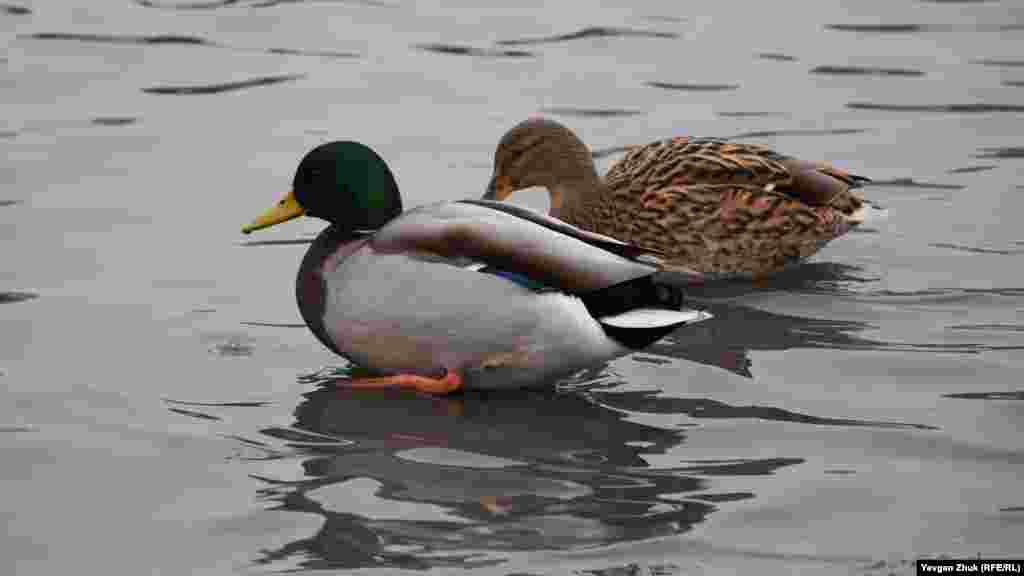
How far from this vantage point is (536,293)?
576 centimetres

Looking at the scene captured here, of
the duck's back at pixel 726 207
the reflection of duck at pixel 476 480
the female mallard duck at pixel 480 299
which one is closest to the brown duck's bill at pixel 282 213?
the female mallard duck at pixel 480 299

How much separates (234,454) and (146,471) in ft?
0.89

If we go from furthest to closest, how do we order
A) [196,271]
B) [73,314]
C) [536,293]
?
1. [196,271]
2. [73,314]
3. [536,293]

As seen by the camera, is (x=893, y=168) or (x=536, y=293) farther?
(x=893, y=168)

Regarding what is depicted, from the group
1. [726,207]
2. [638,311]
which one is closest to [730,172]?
[726,207]

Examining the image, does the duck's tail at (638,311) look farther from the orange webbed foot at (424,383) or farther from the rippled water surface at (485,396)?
the orange webbed foot at (424,383)

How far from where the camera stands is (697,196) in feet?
24.6

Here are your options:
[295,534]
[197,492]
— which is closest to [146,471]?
[197,492]

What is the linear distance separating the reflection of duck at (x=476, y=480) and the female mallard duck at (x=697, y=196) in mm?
1518

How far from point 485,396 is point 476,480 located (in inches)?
33.3

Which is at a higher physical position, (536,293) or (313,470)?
(536,293)

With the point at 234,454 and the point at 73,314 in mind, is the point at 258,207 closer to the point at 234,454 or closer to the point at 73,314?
the point at 73,314

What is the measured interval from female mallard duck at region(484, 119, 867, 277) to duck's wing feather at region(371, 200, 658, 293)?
63.6 inches

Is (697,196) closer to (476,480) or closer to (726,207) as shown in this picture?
(726,207)
